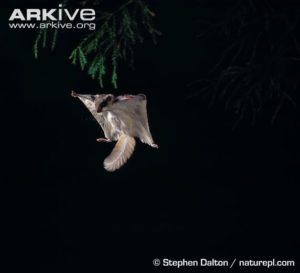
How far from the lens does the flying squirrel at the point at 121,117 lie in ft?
14.7

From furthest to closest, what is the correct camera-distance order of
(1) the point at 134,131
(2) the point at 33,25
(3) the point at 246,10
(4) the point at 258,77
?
(2) the point at 33,25, (1) the point at 134,131, (3) the point at 246,10, (4) the point at 258,77

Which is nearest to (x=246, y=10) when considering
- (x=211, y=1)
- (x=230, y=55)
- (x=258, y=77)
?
(x=258, y=77)

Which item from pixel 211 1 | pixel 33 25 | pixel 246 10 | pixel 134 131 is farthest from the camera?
pixel 33 25

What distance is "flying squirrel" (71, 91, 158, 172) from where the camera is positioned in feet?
14.7

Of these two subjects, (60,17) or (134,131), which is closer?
(60,17)

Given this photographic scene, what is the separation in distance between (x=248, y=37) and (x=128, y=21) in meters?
0.49

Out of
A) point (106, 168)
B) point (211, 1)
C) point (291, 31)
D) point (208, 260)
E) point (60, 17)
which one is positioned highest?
point (211, 1)

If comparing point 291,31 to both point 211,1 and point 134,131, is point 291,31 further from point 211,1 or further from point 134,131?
point 134,131

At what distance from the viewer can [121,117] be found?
4.57 m

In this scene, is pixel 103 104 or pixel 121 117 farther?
pixel 121 117

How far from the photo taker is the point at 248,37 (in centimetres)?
238

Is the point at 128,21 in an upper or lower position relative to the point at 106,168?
upper

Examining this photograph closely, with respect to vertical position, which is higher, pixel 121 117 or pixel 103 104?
pixel 103 104

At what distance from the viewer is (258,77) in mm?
2223
